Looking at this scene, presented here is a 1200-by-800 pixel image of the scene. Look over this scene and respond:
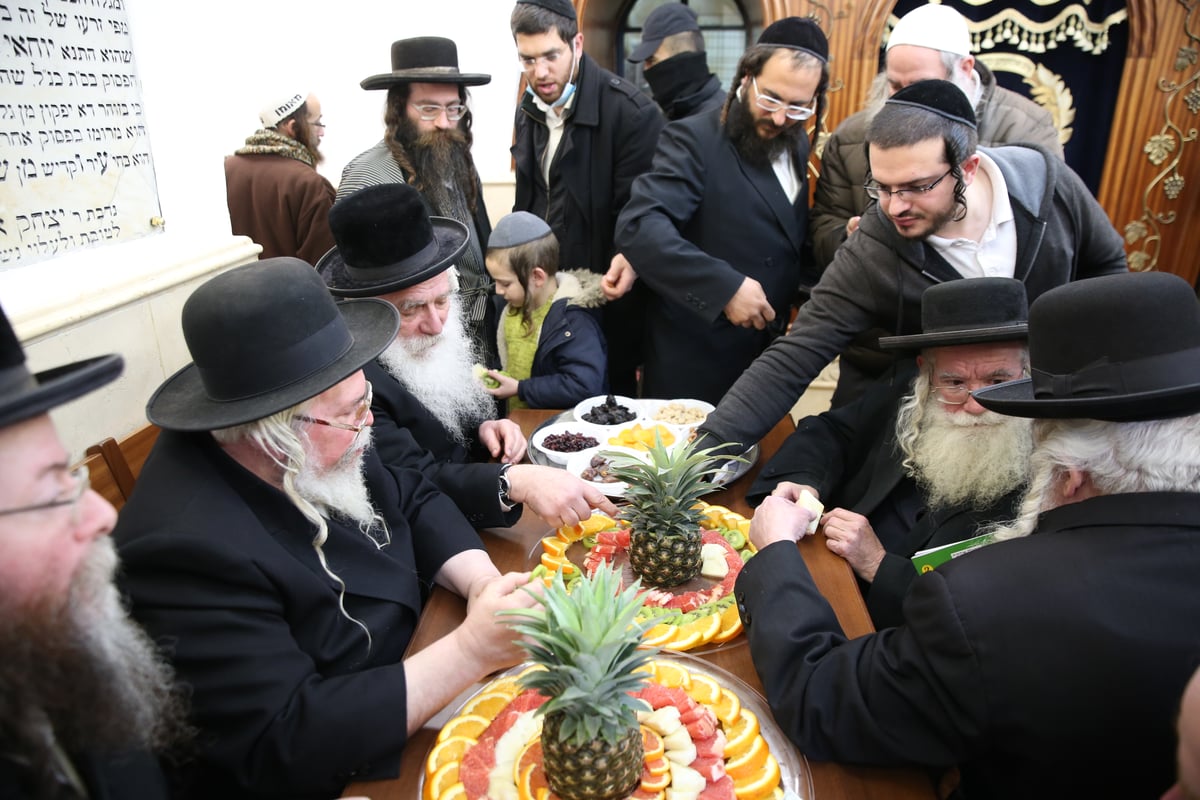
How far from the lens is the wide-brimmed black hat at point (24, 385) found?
1.15 meters

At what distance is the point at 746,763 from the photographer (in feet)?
5.36

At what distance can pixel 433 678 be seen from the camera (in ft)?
5.87

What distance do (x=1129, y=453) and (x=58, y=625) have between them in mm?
2071

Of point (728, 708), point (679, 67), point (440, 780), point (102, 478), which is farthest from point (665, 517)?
point (679, 67)

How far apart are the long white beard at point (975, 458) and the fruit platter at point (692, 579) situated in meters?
0.69

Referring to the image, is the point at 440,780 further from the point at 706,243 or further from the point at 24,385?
the point at 706,243

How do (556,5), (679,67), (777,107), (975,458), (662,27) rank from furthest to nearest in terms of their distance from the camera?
1. (662,27)
2. (679,67)
3. (556,5)
4. (777,107)
5. (975,458)

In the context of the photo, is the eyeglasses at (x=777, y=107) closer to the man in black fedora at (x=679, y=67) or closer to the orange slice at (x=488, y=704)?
the man in black fedora at (x=679, y=67)

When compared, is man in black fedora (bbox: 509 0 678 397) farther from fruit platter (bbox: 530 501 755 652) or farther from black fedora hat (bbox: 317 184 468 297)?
fruit platter (bbox: 530 501 755 652)

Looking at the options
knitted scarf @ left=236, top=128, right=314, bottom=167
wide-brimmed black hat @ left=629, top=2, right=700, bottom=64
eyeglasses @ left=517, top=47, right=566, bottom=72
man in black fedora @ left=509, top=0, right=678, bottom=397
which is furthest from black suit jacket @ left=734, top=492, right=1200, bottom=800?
knitted scarf @ left=236, top=128, right=314, bottom=167

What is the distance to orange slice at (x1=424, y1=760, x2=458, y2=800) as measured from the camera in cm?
160

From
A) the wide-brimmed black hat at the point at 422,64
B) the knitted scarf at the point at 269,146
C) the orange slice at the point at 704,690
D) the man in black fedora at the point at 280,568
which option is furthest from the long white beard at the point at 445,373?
the knitted scarf at the point at 269,146

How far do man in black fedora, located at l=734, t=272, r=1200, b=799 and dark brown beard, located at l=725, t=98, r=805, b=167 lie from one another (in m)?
2.22

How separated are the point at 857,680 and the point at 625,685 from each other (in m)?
0.53
